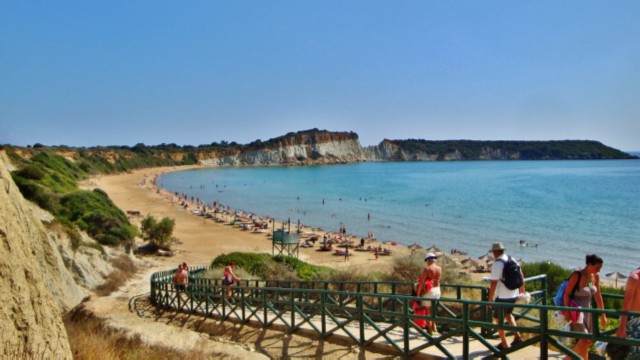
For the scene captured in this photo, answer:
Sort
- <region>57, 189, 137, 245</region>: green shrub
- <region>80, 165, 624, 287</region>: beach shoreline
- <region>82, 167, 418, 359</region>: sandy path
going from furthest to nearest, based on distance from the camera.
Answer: <region>80, 165, 624, 287</region>: beach shoreline → <region>57, 189, 137, 245</region>: green shrub → <region>82, 167, 418, 359</region>: sandy path

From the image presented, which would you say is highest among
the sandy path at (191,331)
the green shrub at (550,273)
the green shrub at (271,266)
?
the sandy path at (191,331)

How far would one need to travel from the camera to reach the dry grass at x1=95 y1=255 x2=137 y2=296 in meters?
16.9

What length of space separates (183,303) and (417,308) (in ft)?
24.3

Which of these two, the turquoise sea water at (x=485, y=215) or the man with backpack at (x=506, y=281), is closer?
the man with backpack at (x=506, y=281)

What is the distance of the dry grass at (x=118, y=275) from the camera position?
16928mm

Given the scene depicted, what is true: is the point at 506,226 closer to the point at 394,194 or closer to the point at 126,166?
the point at 394,194

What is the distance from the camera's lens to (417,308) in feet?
26.0

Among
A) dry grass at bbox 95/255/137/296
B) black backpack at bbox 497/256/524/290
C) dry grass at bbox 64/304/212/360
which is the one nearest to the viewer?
dry grass at bbox 64/304/212/360

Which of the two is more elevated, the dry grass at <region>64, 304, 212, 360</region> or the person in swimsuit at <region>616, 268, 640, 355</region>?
the person in swimsuit at <region>616, 268, 640, 355</region>

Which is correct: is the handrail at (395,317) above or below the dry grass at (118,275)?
above

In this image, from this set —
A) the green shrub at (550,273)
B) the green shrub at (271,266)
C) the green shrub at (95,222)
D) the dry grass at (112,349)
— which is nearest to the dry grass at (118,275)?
the green shrub at (95,222)

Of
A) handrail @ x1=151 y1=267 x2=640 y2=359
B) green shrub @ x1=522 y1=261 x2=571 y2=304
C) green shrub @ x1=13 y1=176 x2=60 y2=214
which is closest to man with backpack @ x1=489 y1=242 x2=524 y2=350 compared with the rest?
handrail @ x1=151 y1=267 x2=640 y2=359

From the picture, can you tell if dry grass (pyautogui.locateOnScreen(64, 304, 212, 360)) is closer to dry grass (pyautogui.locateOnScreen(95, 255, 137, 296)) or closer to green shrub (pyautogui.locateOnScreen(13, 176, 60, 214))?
dry grass (pyautogui.locateOnScreen(95, 255, 137, 296))

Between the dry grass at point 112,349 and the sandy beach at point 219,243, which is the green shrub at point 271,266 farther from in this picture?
the dry grass at point 112,349
